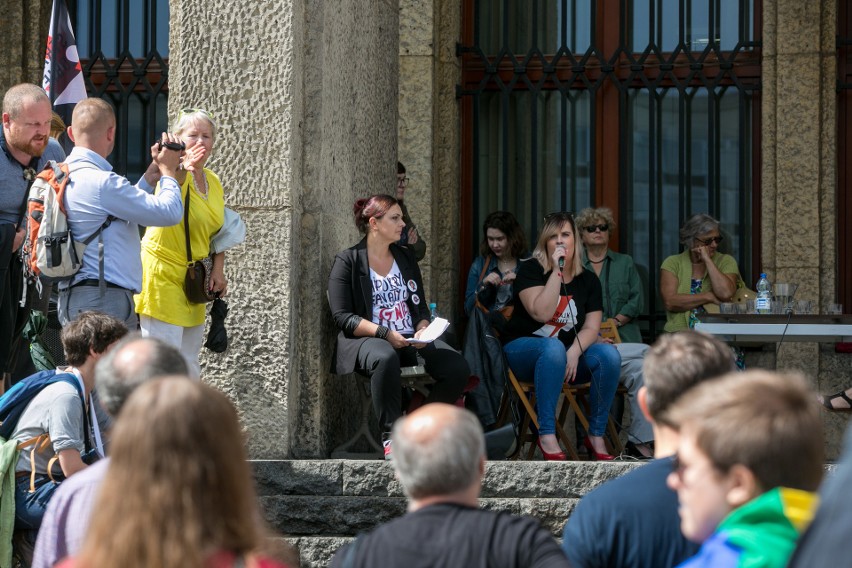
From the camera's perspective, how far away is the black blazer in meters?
6.42

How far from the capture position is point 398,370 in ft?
20.6

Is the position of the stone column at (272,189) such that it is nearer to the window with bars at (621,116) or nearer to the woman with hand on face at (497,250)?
the woman with hand on face at (497,250)

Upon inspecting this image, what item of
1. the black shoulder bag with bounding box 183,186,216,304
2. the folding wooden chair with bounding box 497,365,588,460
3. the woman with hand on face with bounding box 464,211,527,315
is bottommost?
the folding wooden chair with bounding box 497,365,588,460

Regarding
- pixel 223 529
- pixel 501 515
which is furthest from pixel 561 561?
pixel 223 529

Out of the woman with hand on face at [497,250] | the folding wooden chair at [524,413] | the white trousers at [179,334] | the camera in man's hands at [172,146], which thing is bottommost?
the folding wooden chair at [524,413]

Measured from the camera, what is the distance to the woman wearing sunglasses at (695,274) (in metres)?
8.12

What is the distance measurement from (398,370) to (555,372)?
98 cm

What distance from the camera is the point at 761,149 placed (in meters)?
8.62

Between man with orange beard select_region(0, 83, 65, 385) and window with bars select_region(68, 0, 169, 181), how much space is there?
3.09 meters

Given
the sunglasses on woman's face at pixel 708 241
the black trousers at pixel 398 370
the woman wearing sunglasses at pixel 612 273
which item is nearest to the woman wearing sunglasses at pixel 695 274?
the sunglasses on woman's face at pixel 708 241

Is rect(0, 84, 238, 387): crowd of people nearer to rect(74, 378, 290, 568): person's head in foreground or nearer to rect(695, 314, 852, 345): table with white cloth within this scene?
rect(695, 314, 852, 345): table with white cloth

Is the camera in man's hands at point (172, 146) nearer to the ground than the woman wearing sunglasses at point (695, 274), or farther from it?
farther from it

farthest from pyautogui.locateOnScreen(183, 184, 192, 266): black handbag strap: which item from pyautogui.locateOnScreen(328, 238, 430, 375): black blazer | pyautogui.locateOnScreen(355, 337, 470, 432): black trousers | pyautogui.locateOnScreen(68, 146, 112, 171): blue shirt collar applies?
pyautogui.locateOnScreen(355, 337, 470, 432): black trousers

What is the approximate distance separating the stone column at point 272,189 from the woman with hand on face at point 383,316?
6.0 inches
